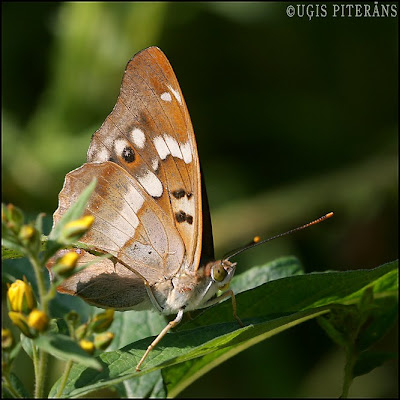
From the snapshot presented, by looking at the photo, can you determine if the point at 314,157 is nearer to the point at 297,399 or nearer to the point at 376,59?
the point at 376,59

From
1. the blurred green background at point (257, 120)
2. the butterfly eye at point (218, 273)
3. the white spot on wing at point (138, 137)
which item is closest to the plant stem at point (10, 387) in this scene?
the butterfly eye at point (218, 273)

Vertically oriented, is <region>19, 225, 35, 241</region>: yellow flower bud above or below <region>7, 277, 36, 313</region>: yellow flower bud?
above

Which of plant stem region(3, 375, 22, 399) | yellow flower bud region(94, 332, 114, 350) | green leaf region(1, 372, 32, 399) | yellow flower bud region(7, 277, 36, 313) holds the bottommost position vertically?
green leaf region(1, 372, 32, 399)

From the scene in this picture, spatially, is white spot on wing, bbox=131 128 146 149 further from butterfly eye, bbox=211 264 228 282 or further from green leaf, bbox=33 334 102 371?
green leaf, bbox=33 334 102 371

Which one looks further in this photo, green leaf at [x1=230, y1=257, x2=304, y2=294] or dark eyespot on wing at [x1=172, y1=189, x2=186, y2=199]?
green leaf at [x1=230, y1=257, x2=304, y2=294]

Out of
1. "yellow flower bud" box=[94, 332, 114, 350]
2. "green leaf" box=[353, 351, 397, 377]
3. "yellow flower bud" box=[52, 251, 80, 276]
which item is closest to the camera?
"yellow flower bud" box=[52, 251, 80, 276]

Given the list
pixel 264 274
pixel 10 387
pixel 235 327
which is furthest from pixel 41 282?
pixel 264 274

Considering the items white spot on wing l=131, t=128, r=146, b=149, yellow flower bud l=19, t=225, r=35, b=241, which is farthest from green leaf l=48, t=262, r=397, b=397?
white spot on wing l=131, t=128, r=146, b=149
